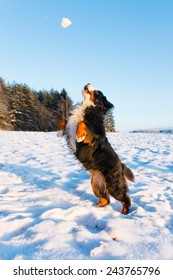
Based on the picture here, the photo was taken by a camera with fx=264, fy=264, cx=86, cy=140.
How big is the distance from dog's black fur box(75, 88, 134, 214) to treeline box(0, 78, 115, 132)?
111ft

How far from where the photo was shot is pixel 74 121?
4172 millimetres

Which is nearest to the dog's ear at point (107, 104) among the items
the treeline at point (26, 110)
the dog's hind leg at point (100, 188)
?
the dog's hind leg at point (100, 188)

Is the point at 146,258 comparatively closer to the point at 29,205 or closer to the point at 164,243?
the point at 164,243

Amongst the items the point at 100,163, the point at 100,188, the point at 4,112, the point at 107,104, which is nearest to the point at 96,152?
the point at 100,163

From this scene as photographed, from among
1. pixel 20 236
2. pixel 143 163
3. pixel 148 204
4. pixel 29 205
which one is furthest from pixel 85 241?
pixel 143 163

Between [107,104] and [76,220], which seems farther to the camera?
[107,104]

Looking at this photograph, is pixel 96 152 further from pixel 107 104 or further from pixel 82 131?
pixel 107 104

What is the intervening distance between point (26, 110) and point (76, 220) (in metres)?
38.7

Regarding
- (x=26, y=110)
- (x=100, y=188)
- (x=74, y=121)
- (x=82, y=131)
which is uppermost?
(x=26, y=110)

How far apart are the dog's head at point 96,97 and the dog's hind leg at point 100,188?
3.43 ft

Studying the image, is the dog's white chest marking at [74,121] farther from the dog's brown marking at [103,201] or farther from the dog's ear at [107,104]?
the dog's brown marking at [103,201]

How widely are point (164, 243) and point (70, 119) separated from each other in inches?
90.9

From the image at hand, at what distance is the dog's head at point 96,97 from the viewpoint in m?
4.19

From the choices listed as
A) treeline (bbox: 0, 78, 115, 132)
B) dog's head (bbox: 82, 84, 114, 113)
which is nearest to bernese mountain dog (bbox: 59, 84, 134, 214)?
dog's head (bbox: 82, 84, 114, 113)
